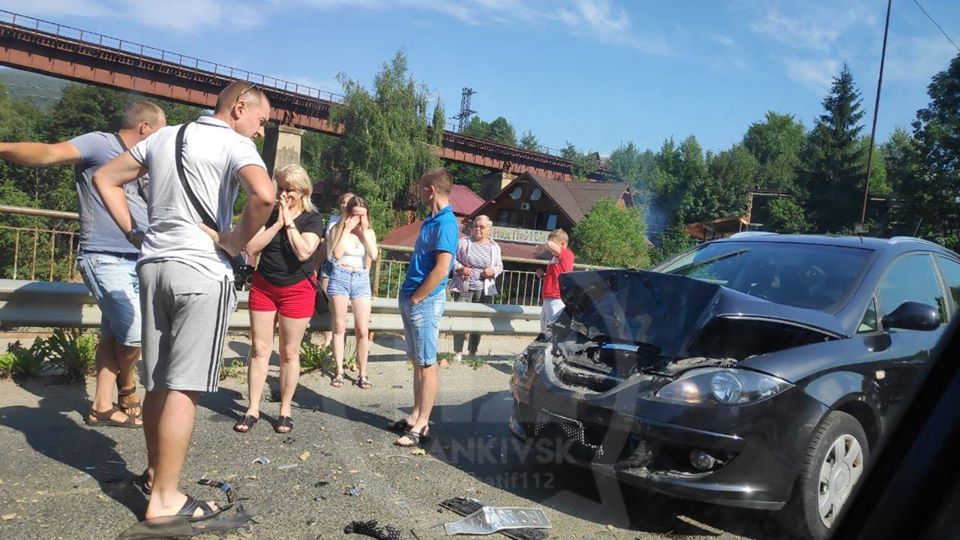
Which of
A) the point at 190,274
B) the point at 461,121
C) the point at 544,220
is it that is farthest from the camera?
the point at 461,121

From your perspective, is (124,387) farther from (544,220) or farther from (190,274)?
(544,220)

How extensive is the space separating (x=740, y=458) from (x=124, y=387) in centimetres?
387

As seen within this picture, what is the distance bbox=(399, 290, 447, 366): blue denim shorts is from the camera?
5043mm

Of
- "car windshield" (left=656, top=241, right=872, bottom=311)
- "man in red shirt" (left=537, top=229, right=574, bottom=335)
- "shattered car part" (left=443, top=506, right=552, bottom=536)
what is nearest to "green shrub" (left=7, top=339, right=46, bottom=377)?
"shattered car part" (left=443, top=506, right=552, bottom=536)

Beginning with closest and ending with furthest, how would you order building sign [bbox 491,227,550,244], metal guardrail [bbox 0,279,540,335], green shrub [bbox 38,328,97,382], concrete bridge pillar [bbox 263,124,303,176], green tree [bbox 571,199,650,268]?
metal guardrail [bbox 0,279,540,335] < green shrub [bbox 38,328,97,382] < green tree [bbox 571,199,650,268] < concrete bridge pillar [bbox 263,124,303,176] < building sign [bbox 491,227,550,244]

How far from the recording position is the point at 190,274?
3.36 metres

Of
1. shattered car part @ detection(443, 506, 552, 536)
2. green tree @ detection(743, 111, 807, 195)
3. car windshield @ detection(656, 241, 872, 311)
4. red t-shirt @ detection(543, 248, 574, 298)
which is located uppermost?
green tree @ detection(743, 111, 807, 195)

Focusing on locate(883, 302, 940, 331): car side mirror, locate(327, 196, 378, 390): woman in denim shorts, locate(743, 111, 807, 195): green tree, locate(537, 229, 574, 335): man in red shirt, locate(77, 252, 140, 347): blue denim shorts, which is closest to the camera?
locate(883, 302, 940, 331): car side mirror

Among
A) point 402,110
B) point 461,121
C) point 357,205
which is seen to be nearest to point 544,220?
point 402,110

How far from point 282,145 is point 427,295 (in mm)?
44611

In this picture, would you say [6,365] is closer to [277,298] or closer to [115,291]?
[115,291]

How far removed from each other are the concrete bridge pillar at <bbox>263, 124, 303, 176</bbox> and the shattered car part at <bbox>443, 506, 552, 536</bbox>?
148 ft

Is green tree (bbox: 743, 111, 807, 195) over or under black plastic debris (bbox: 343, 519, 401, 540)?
over

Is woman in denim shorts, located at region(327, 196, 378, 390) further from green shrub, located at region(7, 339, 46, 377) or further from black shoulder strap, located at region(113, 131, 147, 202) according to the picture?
green shrub, located at region(7, 339, 46, 377)
